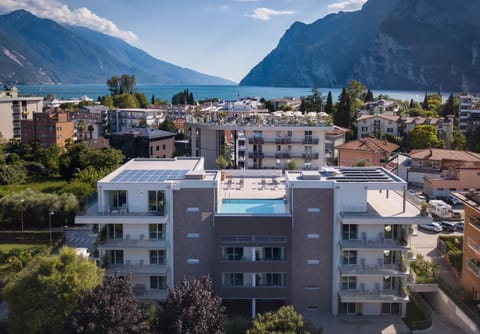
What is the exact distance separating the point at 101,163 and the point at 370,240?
43280mm

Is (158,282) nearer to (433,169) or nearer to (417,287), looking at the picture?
(417,287)

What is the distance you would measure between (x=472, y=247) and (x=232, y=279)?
14.0m

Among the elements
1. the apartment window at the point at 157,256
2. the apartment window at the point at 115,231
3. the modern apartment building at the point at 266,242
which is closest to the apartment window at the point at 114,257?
the modern apartment building at the point at 266,242

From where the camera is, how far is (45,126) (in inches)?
3248

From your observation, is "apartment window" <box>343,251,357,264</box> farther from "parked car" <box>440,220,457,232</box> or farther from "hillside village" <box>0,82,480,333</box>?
"parked car" <box>440,220,457,232</box>

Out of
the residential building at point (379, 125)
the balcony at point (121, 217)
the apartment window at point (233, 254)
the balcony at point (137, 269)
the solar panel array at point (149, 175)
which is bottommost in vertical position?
the balcony at point (137, 269)

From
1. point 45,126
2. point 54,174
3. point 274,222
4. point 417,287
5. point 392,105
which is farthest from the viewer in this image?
point 392,105

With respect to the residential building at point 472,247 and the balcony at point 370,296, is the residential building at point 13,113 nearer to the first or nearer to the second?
the balcony at point 370,296

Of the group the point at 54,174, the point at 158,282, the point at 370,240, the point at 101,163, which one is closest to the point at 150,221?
the point at 158,282

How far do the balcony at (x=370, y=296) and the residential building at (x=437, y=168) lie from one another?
3174 centimetres

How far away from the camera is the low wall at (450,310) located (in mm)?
25597

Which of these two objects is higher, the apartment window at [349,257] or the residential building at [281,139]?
the residential building at [281,139]

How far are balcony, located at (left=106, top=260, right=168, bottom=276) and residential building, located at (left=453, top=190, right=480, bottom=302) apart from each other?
17047 millimetres

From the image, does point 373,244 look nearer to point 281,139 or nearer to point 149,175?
point 149,175
